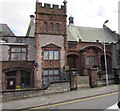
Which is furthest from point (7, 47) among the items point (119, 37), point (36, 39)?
point (119, 37)

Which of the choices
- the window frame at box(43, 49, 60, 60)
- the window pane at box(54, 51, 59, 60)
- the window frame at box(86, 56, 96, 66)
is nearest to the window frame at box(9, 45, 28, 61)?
the window frame at box(43, 49, 60, 60)

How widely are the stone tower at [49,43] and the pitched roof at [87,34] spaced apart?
4.69m

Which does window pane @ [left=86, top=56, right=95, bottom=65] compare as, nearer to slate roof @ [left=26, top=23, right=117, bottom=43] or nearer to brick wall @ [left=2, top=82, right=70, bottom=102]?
slate roof @ [left=26, top=23, right=117, bottom=43]

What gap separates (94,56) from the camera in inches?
758

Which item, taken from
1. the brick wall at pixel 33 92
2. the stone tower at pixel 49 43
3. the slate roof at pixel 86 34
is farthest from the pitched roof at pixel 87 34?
the brick wall at pixel 33 92

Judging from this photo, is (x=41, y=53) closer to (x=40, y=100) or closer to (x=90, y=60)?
(x=40, y=100)

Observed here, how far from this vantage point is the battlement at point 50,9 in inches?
644

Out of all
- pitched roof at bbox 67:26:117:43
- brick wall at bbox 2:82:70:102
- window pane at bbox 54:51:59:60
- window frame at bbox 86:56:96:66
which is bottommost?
brick wall at bbox 2:82:70:102

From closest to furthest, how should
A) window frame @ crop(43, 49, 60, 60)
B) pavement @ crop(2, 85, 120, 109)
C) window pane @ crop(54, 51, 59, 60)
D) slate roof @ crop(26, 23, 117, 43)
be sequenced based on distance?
pavement @ crop(2, 85, 120, 109), window frame @ crop(43, 49, 60, 60), window pane @ crop(54, 51, 59, 60), slate roof @ crop(26, 23, 117, 43)

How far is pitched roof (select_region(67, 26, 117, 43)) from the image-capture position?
2209cm

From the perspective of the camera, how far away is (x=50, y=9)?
1675 cm

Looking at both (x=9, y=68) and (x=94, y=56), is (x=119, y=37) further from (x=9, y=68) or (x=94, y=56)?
(x=9, y=68)

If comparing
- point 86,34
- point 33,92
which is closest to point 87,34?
point 86,34

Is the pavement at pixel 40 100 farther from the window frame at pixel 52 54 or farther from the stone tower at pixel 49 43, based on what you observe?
the window frame at pixel 52 54
